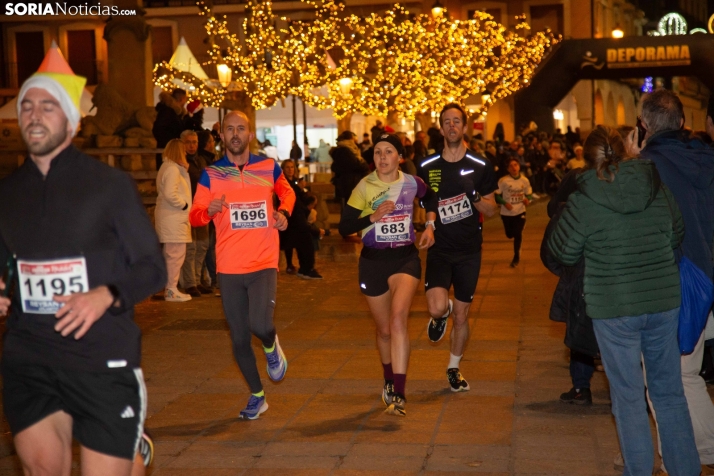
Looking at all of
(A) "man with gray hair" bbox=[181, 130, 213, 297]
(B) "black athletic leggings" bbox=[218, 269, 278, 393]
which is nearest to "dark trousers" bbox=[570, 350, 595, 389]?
(B) "black athletic leggings" bbox=[218, 269, 278, 393]

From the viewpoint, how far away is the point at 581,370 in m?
7.53

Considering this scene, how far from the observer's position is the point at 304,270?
15797 millimetres

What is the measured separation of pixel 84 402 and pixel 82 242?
58 centimetres

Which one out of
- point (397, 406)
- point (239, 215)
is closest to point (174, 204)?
point (239, 215)

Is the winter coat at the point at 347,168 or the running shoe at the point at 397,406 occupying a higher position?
Result: the winter coat at the point at 347,168

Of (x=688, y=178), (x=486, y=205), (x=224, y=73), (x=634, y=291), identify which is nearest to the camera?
(x=634, y=291)

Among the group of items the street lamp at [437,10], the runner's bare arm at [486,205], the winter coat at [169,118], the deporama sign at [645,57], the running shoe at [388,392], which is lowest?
the running shoe at [388,392]

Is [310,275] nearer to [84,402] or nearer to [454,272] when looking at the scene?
[454,272]

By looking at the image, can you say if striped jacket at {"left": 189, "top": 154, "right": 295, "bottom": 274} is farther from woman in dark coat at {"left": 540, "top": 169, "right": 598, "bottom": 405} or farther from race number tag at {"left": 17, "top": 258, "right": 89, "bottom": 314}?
race number tag at {"left": 17, "top": 258, "right": 89, "bottom": 314}

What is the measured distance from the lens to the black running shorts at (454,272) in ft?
26.2

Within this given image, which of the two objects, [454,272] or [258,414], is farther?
[454,272]

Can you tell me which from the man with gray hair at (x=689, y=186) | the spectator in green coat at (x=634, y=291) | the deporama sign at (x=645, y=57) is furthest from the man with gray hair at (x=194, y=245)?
the deporama sign at (x=645, y=57)

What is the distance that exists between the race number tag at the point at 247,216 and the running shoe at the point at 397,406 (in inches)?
58.3

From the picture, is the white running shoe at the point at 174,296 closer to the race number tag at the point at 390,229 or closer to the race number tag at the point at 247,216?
the race number tag at the point at 247,216
